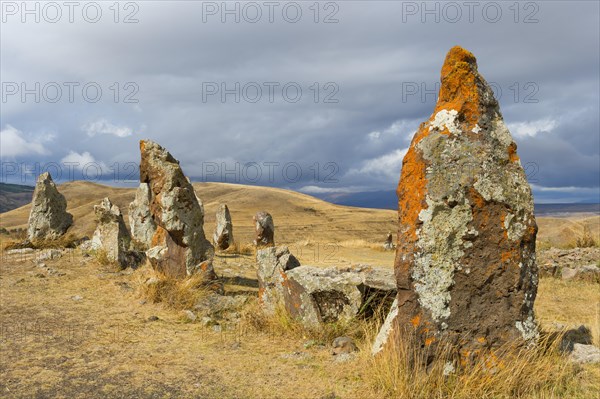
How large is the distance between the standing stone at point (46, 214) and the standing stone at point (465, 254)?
1608 cm

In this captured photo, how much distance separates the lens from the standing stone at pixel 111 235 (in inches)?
559

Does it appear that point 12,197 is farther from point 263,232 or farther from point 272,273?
point 272,273

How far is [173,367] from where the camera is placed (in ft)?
21.9

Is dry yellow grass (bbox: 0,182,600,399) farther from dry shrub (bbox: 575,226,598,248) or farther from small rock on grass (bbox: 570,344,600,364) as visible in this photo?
dry shrub (bbox: 575,226,598,248)

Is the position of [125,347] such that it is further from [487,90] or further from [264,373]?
[487,90]

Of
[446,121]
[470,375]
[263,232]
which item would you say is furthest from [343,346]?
[263,232]

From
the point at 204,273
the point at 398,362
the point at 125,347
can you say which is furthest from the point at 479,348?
the point at 204,273

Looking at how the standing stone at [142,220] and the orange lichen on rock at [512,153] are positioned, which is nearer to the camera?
the orange lichen on rock at [512,153]

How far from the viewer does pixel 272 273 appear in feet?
29.2

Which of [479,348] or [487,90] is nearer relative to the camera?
[479,348]

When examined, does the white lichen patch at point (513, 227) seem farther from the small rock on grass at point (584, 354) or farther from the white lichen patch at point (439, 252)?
the small rock on grass at point (584, 354)

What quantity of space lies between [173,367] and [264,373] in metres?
1.34

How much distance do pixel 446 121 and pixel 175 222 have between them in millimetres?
7865

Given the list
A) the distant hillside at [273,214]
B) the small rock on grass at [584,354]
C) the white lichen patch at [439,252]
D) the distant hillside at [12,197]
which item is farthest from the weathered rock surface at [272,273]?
the distant hillside at [12,197]
